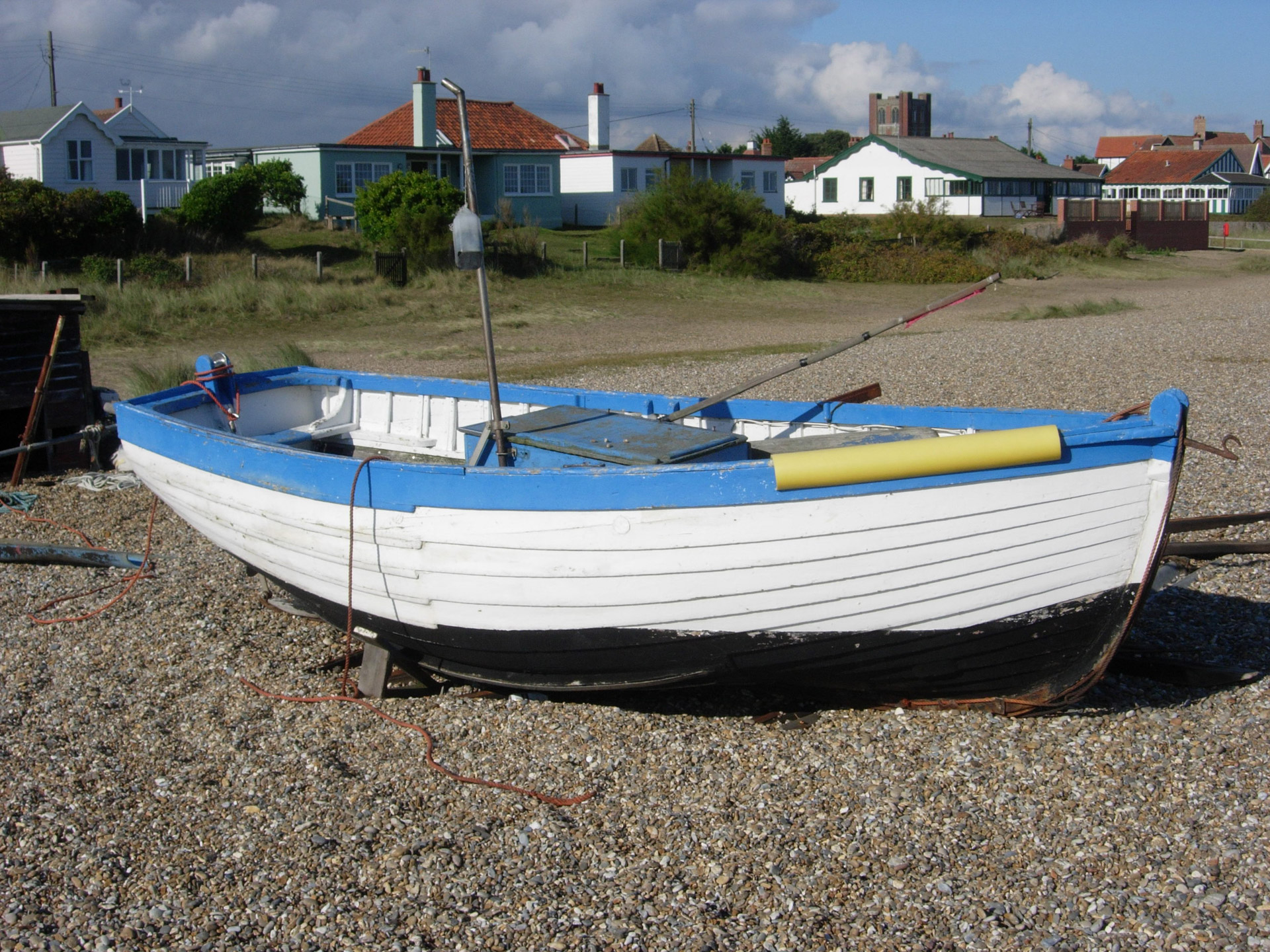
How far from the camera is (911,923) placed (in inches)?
144

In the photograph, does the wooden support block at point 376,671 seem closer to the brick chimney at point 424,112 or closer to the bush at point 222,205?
the bush at point 222,205

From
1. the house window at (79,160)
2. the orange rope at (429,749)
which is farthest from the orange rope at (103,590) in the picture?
the house window at (79,160)

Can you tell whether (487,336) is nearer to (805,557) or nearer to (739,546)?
(739,546)

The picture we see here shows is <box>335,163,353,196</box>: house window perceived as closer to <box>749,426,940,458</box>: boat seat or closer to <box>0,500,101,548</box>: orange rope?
<box>0,500,101,548</box>: orange rope

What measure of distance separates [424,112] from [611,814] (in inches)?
1553

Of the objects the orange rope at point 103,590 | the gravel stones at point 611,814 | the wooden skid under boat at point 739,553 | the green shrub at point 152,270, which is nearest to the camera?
the gravel stones at point 611,814

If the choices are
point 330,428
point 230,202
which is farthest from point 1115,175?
point 330,428

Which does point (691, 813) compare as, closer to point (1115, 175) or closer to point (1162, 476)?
point (1162, 476)

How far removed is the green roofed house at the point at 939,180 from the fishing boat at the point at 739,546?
54.0 metres

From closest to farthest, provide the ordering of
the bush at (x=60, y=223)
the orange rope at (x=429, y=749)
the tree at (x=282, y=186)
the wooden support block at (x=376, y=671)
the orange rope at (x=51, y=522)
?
the orange rope at (x=429, y=749), the wooden support block at (x=376, y=671), the orange rope at (x=51, y=522), the bush at (x=60, y=223), the tree at (x=282, y=186)

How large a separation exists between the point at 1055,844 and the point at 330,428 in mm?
5798

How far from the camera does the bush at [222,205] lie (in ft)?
99.2

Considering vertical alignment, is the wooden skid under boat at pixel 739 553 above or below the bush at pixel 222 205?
below

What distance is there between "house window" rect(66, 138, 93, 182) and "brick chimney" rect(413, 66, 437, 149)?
34.6 feet
